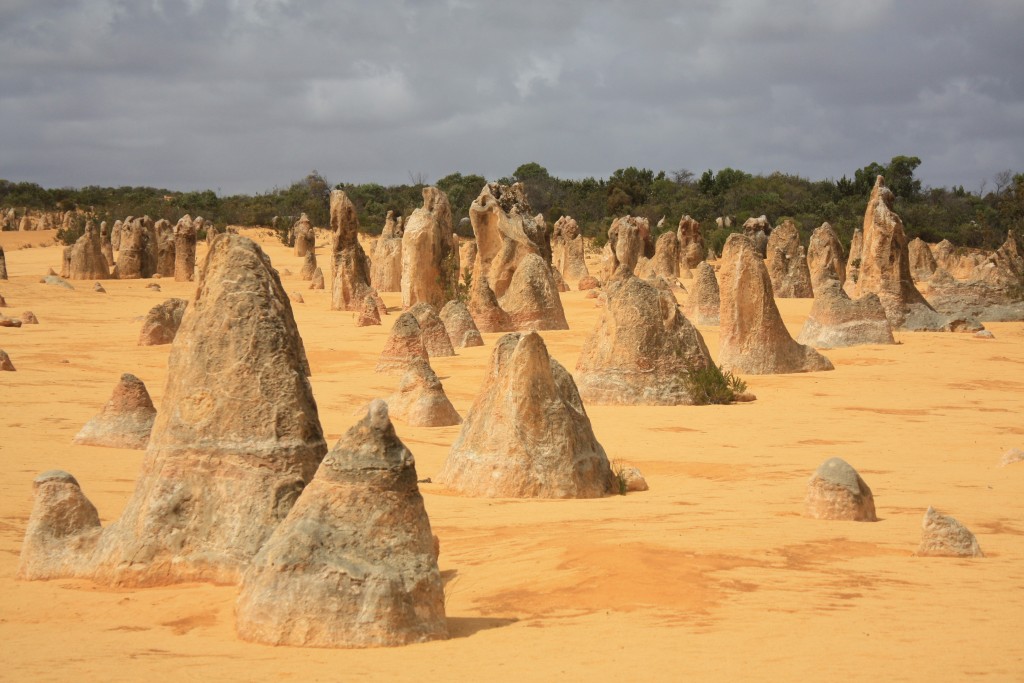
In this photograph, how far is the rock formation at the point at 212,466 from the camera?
5.73m

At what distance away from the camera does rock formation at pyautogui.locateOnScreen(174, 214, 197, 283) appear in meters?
35.7

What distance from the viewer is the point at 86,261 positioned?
3481cm

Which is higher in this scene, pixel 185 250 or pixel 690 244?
pixel 690 244

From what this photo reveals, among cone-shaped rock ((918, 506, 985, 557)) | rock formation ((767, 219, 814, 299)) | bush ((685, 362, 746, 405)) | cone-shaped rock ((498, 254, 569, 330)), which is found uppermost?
rock formation ((767, 219, 814, 299))

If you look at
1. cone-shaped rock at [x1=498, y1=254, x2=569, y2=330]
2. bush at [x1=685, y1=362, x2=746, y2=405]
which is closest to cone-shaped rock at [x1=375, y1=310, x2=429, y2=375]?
bush at [x1=685, y1=362, x2=746, y2=405]

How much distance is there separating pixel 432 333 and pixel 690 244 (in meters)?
22.8

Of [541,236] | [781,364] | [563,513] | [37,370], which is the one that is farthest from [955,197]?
[563,513]

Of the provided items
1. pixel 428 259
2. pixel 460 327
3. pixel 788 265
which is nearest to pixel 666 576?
pixel 460 327

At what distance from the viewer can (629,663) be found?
15.1 feet

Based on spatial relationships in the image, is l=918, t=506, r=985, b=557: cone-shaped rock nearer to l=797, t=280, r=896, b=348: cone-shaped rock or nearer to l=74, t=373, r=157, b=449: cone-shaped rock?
l=74, t=373, r=157, b=449: cone-shaped rock

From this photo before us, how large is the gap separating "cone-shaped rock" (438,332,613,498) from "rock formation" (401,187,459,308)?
15.1m

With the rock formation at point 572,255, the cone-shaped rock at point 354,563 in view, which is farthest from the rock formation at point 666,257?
the cone-shaped rock at point 354,563

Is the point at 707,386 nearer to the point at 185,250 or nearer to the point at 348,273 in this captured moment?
the point at 348,273

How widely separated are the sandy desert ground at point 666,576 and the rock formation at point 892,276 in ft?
31.2
